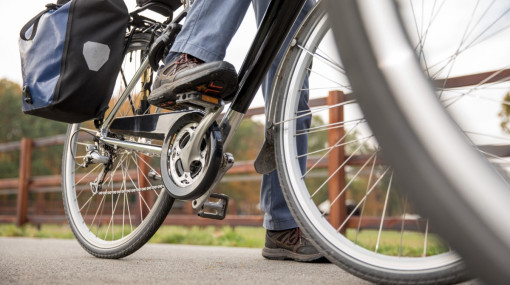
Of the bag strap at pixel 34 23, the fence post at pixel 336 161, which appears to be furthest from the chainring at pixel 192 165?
the fence post at pixel 336 161

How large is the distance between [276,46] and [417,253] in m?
1.77

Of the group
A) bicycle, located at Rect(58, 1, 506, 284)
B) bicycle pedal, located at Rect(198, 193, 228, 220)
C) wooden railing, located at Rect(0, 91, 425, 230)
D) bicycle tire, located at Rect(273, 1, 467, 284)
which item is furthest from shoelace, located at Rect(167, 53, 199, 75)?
wooden railing, located at Rect(0, 91, 425, 230)

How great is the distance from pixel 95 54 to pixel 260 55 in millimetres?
596

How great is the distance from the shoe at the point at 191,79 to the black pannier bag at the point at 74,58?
33cm

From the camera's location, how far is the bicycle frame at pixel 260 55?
3.87ft

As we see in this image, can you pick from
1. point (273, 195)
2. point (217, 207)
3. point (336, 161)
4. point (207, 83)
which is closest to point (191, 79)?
point (207, 83)

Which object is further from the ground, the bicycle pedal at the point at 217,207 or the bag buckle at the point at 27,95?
the bag buckle at the point at 27,95

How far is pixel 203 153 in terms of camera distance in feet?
4.13

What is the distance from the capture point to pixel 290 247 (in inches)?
62.2

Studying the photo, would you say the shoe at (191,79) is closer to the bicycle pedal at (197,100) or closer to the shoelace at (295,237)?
the bicycle pedal at (197,100)

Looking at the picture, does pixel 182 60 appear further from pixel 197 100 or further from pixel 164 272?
pixel 164 272

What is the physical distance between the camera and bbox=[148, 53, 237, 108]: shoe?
1168mm

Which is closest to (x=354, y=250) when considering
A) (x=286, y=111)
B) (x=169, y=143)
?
(x=286, y=111)

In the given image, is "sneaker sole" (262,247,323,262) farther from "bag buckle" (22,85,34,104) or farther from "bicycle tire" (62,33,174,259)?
"bag buckle" (22,85,34,104)
